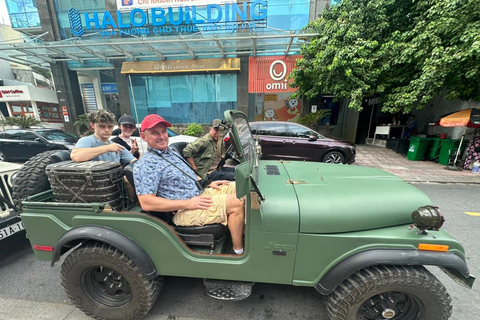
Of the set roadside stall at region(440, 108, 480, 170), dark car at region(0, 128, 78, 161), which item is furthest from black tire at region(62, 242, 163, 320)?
roadside stall at region(440, 108, 480, 170)

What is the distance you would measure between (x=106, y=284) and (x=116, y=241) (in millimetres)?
644

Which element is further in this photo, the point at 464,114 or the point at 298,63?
the point at 298,63

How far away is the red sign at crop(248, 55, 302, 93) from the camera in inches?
415

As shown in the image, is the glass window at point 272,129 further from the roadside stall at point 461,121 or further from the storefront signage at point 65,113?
the storefront signage at point 65,113

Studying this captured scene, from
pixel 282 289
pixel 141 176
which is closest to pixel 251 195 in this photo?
pixel 141 176

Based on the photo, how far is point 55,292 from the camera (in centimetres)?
214

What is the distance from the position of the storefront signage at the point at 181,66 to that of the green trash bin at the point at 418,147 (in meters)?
8.92

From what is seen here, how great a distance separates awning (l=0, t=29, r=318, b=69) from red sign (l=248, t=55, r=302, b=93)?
16.5 inches

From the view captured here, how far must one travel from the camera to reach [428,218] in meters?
1.29

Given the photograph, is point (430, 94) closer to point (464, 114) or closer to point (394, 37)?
point (464, 114)

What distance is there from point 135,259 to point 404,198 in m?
2.23

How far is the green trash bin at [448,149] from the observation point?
276 inches

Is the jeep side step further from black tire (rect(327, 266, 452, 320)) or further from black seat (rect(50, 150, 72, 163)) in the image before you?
black seat (rect(50, 150, 72, 163))

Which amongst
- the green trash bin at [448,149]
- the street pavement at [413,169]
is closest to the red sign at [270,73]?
the street pavement at [413,169]
